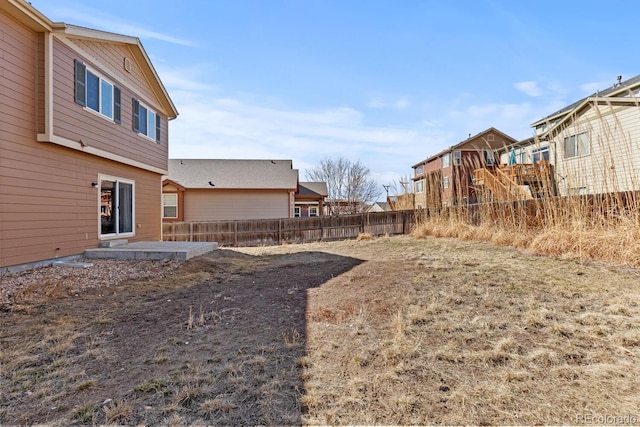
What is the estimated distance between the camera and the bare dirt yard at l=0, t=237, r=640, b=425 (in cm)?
166

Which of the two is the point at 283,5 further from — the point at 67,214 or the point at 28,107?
the point at 67,214

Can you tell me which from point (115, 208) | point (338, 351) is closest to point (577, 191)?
point (338, 351)

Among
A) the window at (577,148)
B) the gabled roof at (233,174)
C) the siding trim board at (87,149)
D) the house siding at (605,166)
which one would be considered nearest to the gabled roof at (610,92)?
the window at (577,148)

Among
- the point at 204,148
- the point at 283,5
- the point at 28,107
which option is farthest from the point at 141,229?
the point at 204,148

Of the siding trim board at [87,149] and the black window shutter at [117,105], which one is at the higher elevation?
the black window shutter at [117,105]

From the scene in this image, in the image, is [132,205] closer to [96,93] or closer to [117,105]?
[117,105]

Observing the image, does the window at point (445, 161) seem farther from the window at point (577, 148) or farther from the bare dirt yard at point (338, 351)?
the bare dirt yard at point (338, 351)

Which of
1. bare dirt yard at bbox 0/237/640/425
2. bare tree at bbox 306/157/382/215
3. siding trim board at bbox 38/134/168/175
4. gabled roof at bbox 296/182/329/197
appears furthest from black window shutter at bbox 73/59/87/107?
bare tree at bbox 306/157/382/215

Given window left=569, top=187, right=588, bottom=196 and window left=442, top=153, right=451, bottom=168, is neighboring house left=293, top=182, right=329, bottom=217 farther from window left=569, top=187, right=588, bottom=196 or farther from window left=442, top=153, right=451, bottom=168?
window left=569, top=187, right=588, bottom=196

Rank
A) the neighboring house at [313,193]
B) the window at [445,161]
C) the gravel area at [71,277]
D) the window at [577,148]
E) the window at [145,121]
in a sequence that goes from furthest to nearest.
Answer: the window at [445,161] < the neighboring house at [313,193] < the window at [145,121] < the window at [577,148] < the gravel area at [71,277]

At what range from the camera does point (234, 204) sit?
16.3 m

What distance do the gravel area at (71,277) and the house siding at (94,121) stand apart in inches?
95.3

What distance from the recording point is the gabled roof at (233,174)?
16203 mm

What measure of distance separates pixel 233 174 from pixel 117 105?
9.32m
